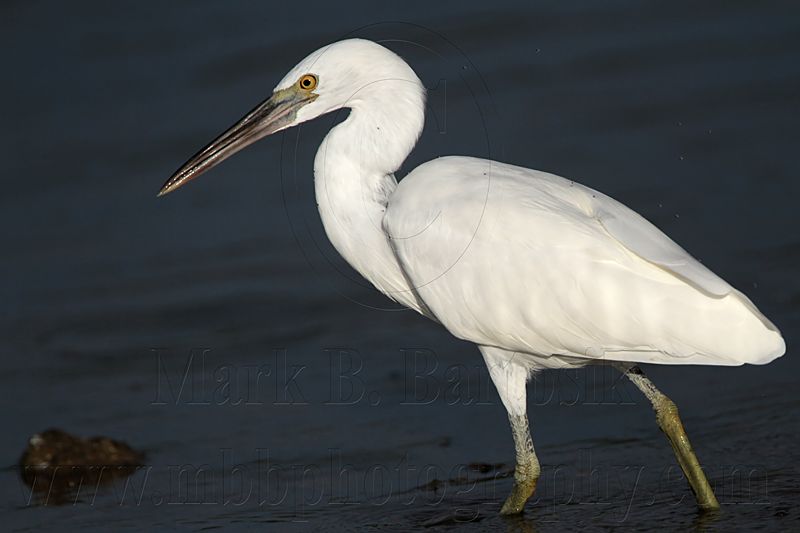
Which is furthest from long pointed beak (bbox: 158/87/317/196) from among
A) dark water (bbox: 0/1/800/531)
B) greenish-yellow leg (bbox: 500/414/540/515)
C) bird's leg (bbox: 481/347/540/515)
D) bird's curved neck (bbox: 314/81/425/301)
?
greenish-yellow leg (bbox: 500/414/540/515)

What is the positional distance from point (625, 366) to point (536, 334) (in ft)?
1.70

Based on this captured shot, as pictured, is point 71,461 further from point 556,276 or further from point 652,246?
point 652,246

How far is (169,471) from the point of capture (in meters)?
6.31

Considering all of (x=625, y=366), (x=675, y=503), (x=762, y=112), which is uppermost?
(x=762, y=112)

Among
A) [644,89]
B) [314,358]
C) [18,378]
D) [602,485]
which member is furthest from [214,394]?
[644,89]

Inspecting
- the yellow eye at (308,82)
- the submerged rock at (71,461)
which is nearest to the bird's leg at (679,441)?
the yellow eye at (308,82)

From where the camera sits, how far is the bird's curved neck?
Answer: 5574 mm

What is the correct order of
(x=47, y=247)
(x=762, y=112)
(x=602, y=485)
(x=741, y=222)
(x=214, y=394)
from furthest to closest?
1. (x=762, y=112)
2. (x=47, y=247)
3. (x=741, y=222)
4. (x=214, y=394)
5. (x=602, y=485)

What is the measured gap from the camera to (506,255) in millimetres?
5270

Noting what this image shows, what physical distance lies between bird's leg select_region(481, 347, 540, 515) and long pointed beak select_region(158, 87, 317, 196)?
1.38m

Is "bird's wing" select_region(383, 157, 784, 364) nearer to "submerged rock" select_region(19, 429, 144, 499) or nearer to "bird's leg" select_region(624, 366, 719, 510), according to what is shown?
"bird's leg" select_region(624, 366, 719, 510)

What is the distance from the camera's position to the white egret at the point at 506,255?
16.7 feet

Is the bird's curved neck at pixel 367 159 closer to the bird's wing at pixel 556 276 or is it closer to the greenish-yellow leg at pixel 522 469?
the bird's wing at pixel 556 276

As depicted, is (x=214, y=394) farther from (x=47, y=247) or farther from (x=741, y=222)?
(x=741, y=222)
